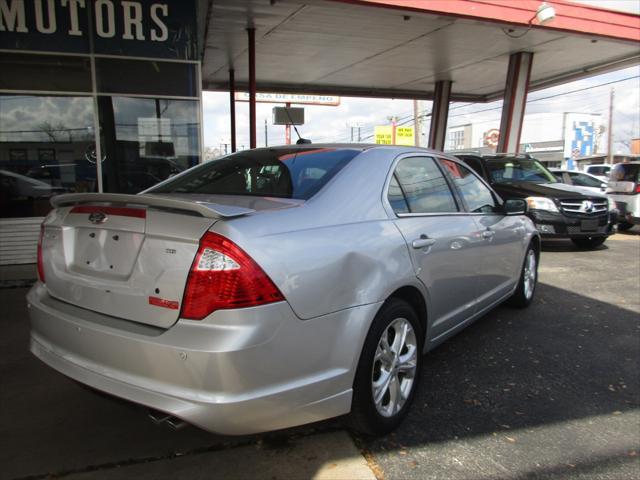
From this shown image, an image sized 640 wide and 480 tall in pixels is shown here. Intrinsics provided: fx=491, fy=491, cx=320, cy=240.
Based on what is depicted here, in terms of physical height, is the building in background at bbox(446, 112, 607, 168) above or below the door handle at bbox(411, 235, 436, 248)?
above

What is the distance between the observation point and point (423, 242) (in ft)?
9.86

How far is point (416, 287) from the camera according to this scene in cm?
292

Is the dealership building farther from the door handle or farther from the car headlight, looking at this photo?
the door handle

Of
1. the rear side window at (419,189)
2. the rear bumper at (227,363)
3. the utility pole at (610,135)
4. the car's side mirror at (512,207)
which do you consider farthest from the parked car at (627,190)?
the utility pole at (610,135)

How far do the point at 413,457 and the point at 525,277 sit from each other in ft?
10.1

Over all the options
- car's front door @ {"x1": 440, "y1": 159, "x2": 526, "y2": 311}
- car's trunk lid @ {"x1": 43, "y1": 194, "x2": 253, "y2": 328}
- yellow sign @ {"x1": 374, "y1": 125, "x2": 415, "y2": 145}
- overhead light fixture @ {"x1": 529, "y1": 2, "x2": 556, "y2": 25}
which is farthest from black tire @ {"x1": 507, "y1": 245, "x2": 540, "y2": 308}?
yellow sign @ {"x1": 374, "y1": 125, "x2": 415, "y2": 145}

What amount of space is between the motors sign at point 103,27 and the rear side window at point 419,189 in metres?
5.71

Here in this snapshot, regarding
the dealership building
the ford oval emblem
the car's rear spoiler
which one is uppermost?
the dealership building

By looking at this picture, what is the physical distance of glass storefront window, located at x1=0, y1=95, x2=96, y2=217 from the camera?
743cm

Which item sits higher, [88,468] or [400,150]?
[400,150]

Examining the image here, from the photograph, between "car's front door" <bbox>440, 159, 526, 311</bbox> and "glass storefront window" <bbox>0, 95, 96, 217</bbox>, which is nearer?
"car's front door" <bbox>440, 159, 526, 311</bbox>

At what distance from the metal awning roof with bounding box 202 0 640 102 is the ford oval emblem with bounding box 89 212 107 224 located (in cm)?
689

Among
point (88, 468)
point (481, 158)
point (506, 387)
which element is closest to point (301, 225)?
point (88, 468)

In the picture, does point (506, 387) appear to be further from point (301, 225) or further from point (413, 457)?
point (301, 225)
